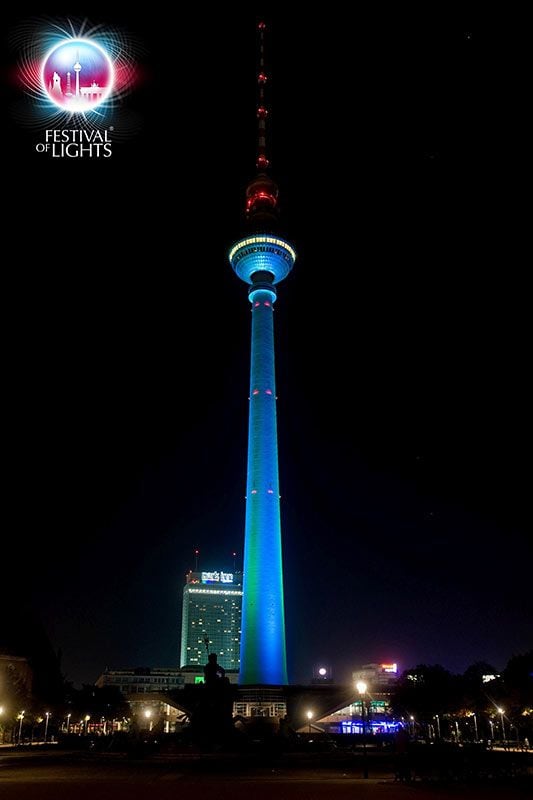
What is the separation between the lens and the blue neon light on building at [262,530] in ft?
280

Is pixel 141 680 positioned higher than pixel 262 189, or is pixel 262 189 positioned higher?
pixel 262 189

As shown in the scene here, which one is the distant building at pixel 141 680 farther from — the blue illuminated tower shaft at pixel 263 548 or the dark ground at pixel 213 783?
the dark ground at pixel 213 783

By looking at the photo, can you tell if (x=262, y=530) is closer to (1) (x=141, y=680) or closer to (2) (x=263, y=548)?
(2) (x=263, y=548)

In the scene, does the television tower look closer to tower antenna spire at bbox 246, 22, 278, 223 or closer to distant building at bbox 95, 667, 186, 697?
tower antenna spire at bbox 246, 22, 278, 223

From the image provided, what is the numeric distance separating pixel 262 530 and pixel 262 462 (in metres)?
9.57

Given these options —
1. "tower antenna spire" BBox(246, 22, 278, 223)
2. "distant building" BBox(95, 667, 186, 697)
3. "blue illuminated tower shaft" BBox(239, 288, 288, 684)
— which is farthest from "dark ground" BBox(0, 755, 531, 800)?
"distant building" BBox(95, 667, 186, 697)

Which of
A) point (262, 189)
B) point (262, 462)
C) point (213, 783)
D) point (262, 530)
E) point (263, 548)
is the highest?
point (262, 189)

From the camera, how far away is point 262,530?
89875 mm

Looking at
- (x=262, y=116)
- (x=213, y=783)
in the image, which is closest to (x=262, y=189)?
(x=262, y=116)

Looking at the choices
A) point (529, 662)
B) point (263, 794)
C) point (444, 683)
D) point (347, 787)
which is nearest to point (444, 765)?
point (347, 787)

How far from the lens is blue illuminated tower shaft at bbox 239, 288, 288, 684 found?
85.1 m

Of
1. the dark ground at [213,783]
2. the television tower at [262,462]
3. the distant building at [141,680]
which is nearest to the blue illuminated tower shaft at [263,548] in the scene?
the television tower at [262,462]

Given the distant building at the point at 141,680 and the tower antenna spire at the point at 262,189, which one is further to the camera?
the distant building at the point at 141,680

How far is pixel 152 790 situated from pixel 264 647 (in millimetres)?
64979
